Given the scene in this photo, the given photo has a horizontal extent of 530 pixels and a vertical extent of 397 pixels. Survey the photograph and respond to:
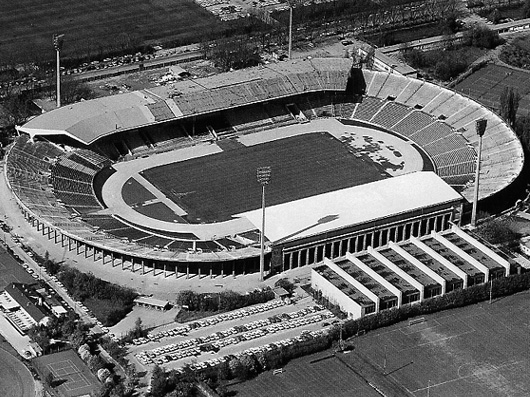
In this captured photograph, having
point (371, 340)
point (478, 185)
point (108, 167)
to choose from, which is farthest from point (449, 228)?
point (108, 167)

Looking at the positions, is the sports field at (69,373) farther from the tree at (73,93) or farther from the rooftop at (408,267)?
the tree at (73,93)

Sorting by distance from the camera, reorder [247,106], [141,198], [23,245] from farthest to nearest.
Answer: [247,106] → [141,198] → [23,245]

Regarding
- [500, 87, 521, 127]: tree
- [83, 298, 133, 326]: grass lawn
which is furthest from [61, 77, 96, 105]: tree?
[500, 87, 521, 127]: tree

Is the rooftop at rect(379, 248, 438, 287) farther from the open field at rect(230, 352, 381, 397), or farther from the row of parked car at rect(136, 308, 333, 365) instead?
the open field at rect(230, 352, 381, 397)

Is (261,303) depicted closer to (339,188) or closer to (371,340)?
(371,340)

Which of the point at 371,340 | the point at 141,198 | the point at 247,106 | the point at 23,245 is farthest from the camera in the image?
the point at 247,106

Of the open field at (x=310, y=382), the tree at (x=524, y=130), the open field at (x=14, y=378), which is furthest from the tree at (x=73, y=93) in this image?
the open field at (x=310, y=382)
